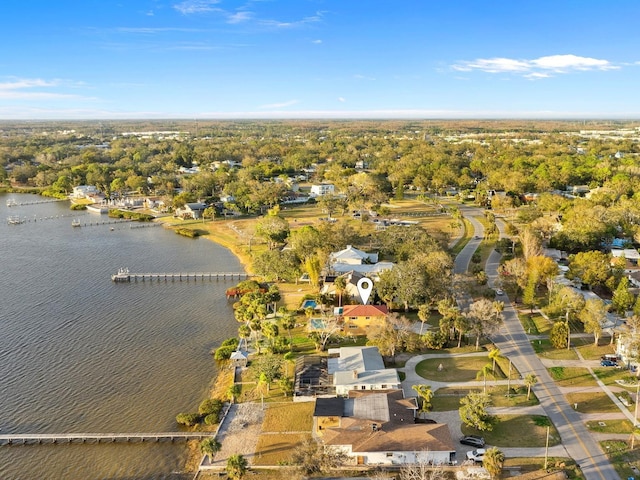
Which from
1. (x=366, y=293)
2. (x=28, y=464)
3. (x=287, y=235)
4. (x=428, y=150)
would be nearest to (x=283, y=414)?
(x=28, y=464)

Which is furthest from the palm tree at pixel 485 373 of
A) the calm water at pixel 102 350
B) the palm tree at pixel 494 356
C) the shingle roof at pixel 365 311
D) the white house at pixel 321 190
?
the white house at pixel 321 190

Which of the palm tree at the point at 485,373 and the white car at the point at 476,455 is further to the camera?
the palm tree at the point at 485,373

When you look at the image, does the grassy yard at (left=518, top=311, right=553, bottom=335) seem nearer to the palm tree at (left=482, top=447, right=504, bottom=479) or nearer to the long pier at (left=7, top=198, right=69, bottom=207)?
the palm tree at (left=482, top=447, right=504, bottom=479)

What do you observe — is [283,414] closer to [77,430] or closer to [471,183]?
[77,430]

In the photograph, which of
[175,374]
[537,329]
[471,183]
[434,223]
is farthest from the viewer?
[471,183]

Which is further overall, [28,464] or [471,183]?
[471,183]

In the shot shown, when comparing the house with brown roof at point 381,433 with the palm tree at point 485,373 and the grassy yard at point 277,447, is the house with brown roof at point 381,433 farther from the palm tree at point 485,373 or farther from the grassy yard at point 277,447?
the palm tree at point 485,373

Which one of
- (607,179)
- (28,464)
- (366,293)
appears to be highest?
(607,179)
